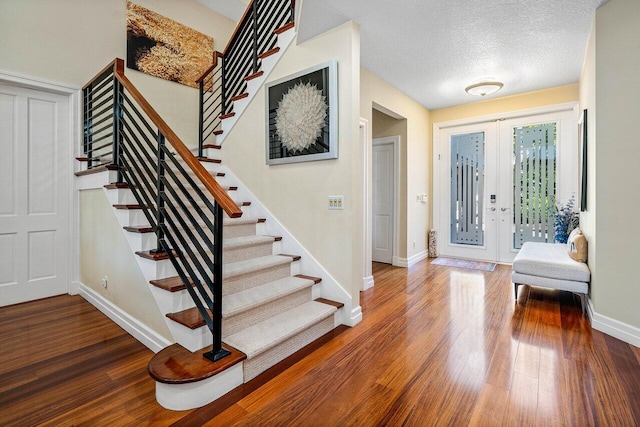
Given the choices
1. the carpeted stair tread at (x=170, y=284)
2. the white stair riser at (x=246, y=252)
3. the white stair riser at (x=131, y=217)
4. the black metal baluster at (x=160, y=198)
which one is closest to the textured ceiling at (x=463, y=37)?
the black metal baluster at (x=160, y=198)

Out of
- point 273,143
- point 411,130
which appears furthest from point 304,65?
point 411,130

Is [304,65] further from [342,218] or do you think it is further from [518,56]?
[518,56]

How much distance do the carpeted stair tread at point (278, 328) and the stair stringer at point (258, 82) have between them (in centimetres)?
233

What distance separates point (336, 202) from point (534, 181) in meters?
3.93

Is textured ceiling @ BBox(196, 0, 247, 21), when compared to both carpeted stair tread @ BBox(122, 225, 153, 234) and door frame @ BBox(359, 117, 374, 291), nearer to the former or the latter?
door frame @ BBox(359, 117, 374, 291)

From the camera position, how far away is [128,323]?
2.60m

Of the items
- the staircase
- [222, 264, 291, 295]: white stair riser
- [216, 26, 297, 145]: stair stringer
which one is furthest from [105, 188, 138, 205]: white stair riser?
[216, 26, 297, 145]: stair stringer

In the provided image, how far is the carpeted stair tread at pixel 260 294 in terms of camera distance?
2.25m

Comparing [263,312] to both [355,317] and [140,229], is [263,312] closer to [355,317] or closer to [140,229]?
[355,317]

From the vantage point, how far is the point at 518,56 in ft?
11.9

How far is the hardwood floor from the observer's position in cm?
165

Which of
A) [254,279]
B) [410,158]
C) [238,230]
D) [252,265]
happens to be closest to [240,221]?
[238,230]

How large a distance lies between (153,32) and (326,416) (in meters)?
4.79

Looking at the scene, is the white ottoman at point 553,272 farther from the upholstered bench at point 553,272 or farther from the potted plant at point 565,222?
the potted plant at point 565,222
